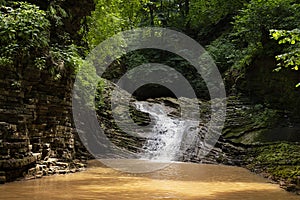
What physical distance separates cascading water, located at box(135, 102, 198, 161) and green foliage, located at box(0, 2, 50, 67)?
24.8 ft

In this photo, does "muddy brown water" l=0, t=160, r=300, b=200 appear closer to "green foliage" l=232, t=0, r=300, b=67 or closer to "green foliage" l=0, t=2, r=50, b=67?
"green foliage" l=0, t=2, r=50, b=67

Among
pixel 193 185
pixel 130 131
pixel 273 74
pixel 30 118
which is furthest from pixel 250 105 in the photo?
pixel 30 118

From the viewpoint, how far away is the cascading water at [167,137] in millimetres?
14159

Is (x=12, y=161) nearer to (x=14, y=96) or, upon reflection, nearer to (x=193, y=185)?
(x=14, y=96)

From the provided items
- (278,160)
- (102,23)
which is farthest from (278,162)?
(102,23)

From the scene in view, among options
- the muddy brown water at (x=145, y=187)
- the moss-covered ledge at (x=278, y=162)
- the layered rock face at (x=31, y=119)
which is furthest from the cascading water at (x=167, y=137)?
the layered rock face at (x=31, y=119)

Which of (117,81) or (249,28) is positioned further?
(117,81)

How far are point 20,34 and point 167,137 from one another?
Answer: 9235mm

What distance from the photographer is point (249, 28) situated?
15148 mm

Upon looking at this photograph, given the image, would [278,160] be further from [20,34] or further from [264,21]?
[20,34]

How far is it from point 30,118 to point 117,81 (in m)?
14.6

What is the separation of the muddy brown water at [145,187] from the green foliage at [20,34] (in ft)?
9.45

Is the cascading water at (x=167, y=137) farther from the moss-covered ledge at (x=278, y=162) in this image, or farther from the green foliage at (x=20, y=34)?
the green foliage at (x=20, y=34)

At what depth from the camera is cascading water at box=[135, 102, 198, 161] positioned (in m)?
14.2
